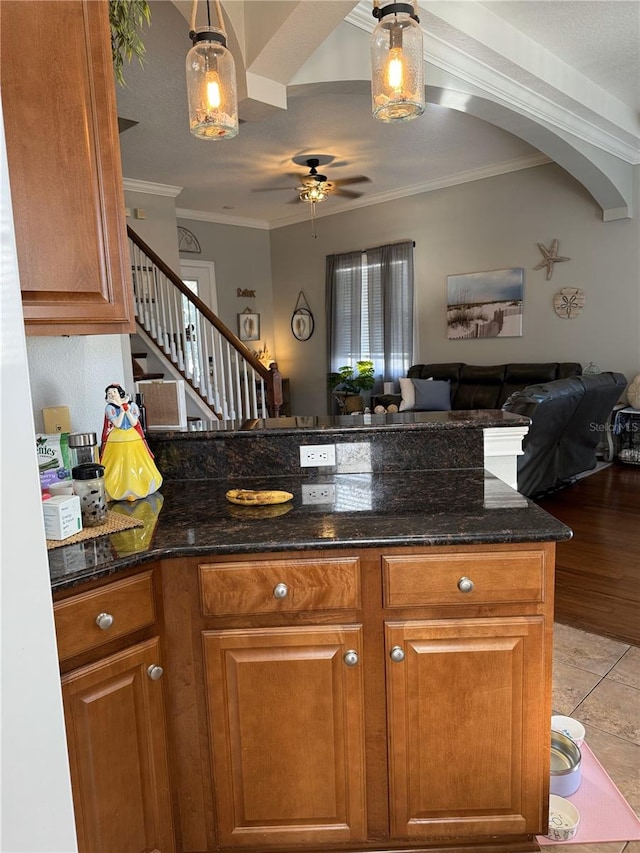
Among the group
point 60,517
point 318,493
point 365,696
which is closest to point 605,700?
point 365,696

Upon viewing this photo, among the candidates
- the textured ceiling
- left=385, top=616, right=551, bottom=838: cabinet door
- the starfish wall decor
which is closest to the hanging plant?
the textured ceiling

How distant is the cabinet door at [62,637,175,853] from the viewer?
1.18 meters

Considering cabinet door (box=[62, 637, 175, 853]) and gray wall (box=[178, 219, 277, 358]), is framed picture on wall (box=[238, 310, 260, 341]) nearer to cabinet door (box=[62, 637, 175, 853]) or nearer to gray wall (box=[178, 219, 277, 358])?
gray wall (box=[178, 219, 277, 358])

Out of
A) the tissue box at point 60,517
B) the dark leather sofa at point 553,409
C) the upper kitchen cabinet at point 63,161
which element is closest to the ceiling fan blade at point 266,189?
the dark leather sofa at point 553,409

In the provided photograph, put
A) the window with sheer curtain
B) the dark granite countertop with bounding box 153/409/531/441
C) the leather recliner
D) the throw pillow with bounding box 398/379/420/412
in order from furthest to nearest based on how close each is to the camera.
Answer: the window with sheer curtain → the throw pillow with bounding box 398/379/420/412 → the leather recliner → the dark granite countertop with bounding box 153/409/531/441

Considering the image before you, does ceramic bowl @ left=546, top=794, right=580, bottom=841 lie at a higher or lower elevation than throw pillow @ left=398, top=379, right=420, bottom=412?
lower

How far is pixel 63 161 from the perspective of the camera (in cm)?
132

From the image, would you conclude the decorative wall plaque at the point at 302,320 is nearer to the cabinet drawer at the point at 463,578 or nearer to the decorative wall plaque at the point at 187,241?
the decorative wall plaque at the point at 187,241

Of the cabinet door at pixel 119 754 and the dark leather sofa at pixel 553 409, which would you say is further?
the dark leather sofa at pixel 553 409

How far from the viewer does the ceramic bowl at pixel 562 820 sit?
5.10 ft

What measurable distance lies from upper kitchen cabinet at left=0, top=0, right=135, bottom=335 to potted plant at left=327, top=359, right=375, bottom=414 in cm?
614

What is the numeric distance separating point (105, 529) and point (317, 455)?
2.41ft

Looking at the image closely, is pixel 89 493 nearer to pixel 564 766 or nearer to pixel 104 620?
pixel 104 620

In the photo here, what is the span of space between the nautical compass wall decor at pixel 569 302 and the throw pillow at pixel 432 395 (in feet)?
4.65
